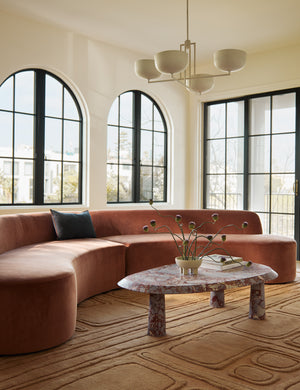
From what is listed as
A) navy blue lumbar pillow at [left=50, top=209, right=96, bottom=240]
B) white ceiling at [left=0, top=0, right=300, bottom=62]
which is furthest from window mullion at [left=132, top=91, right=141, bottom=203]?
navy blue lumbar pillow at [left=50, top=209, right=96, bottom=240]

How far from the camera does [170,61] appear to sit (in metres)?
3.29

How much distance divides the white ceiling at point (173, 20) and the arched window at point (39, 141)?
0.78m

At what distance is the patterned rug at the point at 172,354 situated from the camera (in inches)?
84.7

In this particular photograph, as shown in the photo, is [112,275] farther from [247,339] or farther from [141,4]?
[141,4]

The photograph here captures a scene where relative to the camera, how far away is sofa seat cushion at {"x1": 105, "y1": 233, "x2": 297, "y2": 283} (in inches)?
170

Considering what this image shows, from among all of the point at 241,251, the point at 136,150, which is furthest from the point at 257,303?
the point at 136,150

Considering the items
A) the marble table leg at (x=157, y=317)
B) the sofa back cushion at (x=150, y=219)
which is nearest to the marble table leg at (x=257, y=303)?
the marble table leg at (x=157, y=317)

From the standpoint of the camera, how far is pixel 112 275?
406 centimetres

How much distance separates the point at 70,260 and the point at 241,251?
191 centimetres

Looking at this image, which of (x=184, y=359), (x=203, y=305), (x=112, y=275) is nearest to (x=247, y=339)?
(x=184, y=359)

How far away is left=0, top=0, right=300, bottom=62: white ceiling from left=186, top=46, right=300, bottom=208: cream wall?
19 centimetres

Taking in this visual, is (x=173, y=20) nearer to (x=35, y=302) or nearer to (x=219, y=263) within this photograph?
(x=219, y=263)

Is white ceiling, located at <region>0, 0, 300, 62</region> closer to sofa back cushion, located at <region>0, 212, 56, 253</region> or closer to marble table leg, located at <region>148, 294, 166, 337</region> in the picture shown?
sofa back cushion, located at <region>0, 212, 56, 253</region>

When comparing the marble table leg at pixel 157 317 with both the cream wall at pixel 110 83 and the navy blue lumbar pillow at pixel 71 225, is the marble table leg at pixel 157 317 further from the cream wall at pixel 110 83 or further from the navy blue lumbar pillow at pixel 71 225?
the cream wall at pixel 110 83
